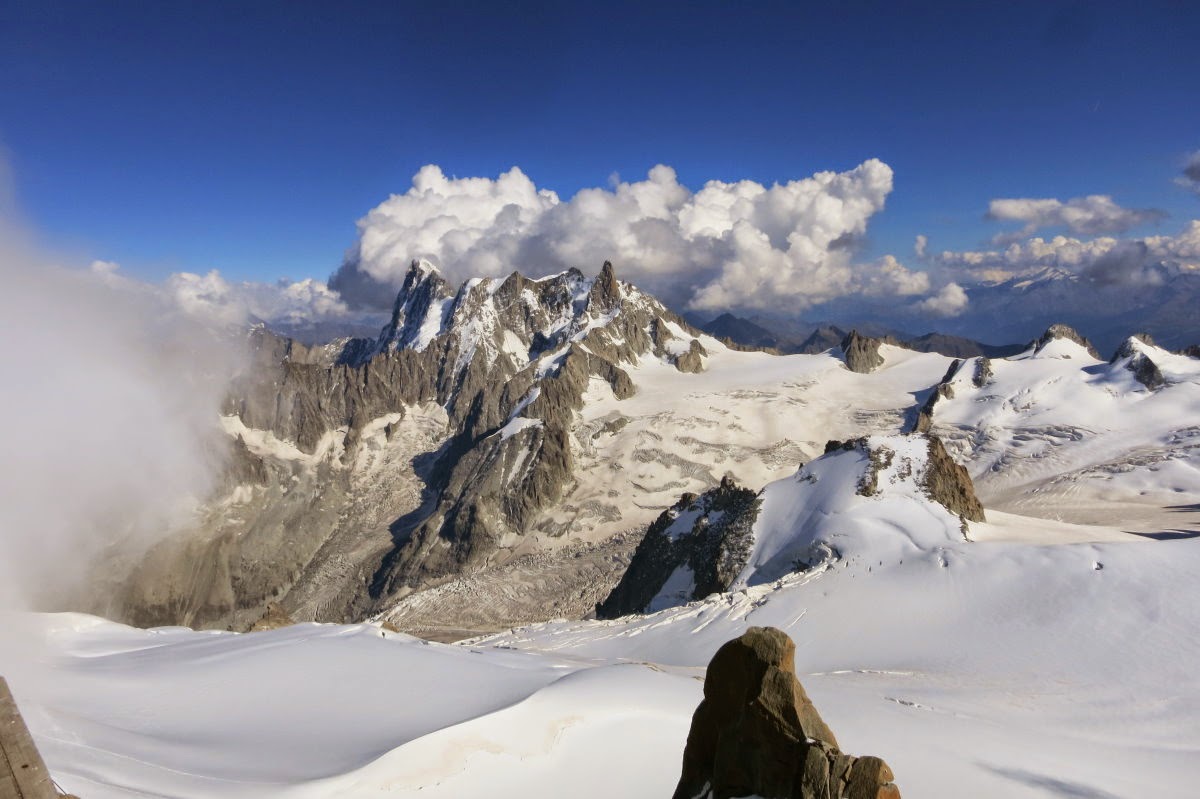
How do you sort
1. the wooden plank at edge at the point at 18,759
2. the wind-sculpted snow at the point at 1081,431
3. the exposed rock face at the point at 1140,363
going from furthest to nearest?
the exposed rock face at the point at 1140,363
the wind-sculpted snow at the point at 1081,431
the wooden plank at edge at the point at 18,759

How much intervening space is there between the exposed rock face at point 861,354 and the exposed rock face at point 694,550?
10956 cm

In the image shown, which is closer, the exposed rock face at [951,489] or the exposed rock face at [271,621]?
the exposed rock face at [271,621]

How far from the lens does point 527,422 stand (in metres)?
115

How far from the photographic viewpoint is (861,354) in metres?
154

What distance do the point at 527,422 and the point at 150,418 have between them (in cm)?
6988

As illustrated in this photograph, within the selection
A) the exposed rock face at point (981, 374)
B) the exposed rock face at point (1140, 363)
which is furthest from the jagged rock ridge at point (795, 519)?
the exposed rock face at point (981, 374)

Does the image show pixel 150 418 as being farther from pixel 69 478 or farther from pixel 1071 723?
pixel 1071 723

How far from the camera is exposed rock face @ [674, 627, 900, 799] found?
7.25 metres

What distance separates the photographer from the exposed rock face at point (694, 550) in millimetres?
44312

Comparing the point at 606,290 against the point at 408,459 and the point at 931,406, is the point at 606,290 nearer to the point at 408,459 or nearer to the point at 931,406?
the point at 408,459

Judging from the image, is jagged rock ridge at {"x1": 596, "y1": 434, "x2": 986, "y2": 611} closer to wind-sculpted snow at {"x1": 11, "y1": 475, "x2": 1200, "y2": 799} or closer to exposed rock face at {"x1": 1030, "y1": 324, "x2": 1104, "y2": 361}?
wind-sculpted snow at {"x1": 11, "y1": 475, "x2": 1200, "y2": 799}

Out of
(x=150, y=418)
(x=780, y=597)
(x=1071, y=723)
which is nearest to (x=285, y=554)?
(x=150, y=418)

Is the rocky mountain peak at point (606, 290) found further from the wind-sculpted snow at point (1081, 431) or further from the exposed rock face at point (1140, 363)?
the exposed rock face at point (1140, 363)

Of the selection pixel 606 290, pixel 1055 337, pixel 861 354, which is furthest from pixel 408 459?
pixel 1055 337
